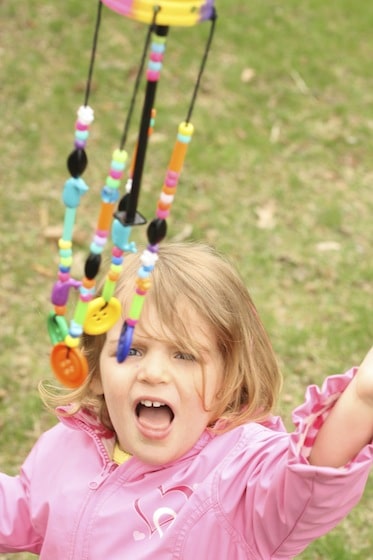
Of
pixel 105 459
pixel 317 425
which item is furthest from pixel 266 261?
pixel 317 425

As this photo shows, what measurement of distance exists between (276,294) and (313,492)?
261 cm

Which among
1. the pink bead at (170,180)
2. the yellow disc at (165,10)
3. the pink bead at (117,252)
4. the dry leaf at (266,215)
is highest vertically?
the yellow disc at (165,10)

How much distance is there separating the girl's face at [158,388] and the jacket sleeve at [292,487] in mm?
135

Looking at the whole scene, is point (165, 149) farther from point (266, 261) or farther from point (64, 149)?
point (266, 261)

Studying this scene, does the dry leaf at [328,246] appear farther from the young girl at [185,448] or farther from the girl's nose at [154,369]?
the girl's nose at [154,369]

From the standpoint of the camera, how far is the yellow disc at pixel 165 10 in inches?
47.9

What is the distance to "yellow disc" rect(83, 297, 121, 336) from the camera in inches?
59.2

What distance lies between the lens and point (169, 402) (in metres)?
1.84

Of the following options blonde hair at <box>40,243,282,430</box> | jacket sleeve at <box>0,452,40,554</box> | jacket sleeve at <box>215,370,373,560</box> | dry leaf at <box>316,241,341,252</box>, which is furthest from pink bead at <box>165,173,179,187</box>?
dry leaf at <box>316,241,341,252</box>

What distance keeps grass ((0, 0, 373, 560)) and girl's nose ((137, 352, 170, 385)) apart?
1.44 metres

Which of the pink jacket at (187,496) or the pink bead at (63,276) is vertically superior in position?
the pink bead at (63,276)

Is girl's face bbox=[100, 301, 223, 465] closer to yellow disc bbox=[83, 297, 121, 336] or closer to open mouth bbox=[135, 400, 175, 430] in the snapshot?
open mouth bbox=[135, 400, 175, 430]

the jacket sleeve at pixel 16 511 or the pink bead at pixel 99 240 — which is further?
the jacket sleeve at pixel 16 511

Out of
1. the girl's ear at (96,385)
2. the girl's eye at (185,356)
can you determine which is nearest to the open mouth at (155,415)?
the girl's eye at (185,356)
